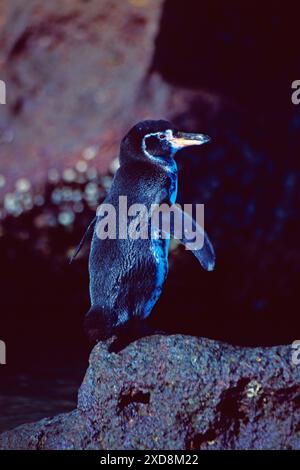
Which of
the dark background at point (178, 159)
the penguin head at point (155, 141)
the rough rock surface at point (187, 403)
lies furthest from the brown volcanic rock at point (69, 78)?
the rough rock surface at point (187, 403)

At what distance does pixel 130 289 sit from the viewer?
2578 millimetres

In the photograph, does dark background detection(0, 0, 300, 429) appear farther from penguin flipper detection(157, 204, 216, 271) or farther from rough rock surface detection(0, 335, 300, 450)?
rough rock surface detection(0, 335, 300, 450)

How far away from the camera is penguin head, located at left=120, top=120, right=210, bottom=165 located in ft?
8.80

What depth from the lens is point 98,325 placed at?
2467 millimetres

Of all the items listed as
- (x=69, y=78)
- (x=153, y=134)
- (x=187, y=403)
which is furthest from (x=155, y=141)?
(x=69, y=78)

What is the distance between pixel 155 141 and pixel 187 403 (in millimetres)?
1007

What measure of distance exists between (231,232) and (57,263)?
3.29 ft

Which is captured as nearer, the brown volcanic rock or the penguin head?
the penguin head

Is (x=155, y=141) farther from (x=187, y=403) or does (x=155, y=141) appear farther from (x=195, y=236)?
(x=187, y=403)

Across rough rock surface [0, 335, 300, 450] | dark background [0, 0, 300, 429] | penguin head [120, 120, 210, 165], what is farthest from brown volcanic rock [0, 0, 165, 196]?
rough rock surface [0, 335, 300, 450]

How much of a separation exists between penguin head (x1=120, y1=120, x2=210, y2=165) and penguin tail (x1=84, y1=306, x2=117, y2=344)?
618 millimetres

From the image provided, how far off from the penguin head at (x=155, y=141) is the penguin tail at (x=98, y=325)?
62cm

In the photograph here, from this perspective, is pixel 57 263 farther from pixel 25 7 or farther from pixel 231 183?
pixel 25 7

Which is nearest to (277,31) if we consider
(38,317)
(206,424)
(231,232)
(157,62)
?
(157,62)
